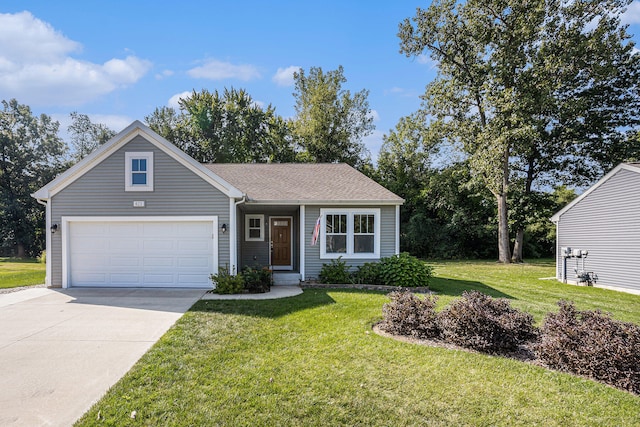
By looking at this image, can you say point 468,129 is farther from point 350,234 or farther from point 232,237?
point 232,237

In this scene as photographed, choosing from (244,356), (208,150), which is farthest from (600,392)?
(208,150)

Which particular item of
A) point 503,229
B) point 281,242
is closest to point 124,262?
point 281,242

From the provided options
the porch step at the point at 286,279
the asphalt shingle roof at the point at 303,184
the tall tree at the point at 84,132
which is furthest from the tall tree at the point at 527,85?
the tall tree at the point at 84,132

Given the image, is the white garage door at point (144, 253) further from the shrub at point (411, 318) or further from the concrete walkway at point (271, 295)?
the shrub at point (411, 318)

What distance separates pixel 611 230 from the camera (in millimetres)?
12750

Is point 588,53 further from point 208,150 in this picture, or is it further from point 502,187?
point 208,150

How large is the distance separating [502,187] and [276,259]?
1539cm

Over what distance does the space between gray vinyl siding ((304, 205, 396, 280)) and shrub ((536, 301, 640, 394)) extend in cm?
681

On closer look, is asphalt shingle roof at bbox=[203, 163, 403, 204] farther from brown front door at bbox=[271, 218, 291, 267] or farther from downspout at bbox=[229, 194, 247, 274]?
brown front door at bbox=[271, 218, 291, 267]

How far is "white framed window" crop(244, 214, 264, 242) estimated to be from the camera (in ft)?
45.3

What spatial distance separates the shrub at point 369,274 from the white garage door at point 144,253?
476cm

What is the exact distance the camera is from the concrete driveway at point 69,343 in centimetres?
361

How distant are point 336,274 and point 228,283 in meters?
3.56

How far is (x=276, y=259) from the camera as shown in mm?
13891
